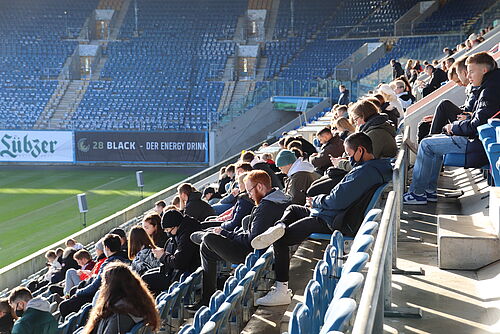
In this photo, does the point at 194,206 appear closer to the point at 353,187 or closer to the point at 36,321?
the point at 36,321

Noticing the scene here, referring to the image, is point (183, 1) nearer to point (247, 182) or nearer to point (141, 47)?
point (141, 47)

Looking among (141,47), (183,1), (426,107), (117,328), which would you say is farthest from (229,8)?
(117,328)

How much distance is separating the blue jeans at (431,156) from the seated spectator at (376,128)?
256 millimetres

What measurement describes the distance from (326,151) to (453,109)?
1.48 m

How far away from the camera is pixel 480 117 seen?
5816 mm

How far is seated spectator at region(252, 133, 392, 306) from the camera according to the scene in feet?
16.5

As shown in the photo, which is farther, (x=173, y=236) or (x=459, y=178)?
(x=459, y=178)

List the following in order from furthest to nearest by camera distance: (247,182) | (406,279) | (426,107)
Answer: (426,107) → (247,182) → (406,279)

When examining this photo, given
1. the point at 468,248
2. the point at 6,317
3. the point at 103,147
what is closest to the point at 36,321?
the point at 6,317

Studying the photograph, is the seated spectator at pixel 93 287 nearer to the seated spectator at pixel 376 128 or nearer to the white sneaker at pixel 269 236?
the white sneaker at pixel 269 236

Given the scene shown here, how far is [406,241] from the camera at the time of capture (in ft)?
17.9

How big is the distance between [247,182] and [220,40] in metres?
28.6

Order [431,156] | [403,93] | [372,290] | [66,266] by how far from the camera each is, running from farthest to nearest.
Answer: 1. [403,93]
2. [66,266]
3. [431,156]
4. [372,290]

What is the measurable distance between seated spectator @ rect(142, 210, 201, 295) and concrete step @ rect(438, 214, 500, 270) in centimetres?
213
